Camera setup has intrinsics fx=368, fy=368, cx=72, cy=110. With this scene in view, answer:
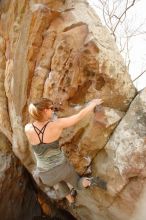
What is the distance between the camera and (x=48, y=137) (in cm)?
479

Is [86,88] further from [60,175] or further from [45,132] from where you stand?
[60,175]

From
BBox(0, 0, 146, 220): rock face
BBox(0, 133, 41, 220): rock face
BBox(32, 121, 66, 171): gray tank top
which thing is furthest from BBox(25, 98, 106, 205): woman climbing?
BBox(0, 133, 41, 220): rock face

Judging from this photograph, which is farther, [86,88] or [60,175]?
[86,88]

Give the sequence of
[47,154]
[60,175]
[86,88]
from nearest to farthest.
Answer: [47,154] → [60,175] → [86,88]

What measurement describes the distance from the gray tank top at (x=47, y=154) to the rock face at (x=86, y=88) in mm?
1079

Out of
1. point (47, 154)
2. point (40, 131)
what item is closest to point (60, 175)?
point (47, 154)

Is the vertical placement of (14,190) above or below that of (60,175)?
below

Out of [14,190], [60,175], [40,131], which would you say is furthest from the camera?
[14,190]

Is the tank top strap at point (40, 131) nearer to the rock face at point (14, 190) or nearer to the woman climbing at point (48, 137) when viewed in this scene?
the woman climbing at point (48, 137)

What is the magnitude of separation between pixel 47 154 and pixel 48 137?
26cm

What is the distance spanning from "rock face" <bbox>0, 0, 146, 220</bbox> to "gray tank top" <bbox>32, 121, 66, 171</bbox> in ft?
3.54

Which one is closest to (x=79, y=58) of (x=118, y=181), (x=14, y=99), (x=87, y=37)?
(x=87, y=37)

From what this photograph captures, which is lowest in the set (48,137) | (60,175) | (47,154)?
(60,175)

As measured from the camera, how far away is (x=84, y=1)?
6305 mm
